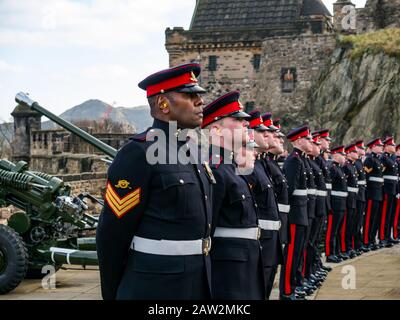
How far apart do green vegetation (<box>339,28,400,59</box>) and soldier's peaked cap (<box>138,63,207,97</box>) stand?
33096 mm

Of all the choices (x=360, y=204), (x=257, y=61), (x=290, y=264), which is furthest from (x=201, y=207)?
(x=257, y=61)

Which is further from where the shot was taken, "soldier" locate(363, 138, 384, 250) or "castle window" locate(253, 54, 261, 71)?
"castle window" locate(253, 54, 261, 71)

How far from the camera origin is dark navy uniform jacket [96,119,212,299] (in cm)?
427

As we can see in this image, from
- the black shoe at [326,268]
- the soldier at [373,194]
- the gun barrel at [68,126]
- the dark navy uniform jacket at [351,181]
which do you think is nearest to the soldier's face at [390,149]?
the soldier at [373,194]

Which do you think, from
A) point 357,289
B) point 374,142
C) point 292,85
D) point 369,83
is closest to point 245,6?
point 292,85

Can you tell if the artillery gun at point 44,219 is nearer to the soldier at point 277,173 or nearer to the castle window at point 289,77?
the soldier at point 277,173

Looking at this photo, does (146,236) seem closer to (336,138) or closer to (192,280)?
(192,280)

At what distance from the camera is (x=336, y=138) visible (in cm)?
3778

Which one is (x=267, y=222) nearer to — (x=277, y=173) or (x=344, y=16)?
(x=277, y=173)

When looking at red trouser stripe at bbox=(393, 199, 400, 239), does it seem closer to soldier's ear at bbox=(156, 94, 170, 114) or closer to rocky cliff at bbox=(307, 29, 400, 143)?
soldier's ear at bbox=(156, 94, 170, 114)

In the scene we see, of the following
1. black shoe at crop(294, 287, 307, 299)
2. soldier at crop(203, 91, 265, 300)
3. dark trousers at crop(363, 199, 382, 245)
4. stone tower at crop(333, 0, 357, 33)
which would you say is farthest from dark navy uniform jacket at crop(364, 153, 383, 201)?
stone tower at crop(333, 0, 357, 33)

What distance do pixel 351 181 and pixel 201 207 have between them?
7.82m

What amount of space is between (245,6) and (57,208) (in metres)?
42.0

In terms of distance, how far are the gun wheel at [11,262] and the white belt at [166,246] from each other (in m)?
4.09
